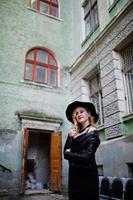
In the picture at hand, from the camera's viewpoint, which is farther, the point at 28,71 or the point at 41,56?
the point at 41,56

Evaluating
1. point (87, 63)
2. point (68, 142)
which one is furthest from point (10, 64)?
point (68, 142)

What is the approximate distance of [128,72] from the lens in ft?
20.6

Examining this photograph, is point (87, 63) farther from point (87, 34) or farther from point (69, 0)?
point (69, 0)

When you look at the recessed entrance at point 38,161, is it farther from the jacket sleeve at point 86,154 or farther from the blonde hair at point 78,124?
the jacket sleeve at point 86,154

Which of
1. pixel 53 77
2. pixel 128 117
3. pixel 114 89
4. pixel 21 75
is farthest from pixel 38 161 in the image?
pixel 128 117

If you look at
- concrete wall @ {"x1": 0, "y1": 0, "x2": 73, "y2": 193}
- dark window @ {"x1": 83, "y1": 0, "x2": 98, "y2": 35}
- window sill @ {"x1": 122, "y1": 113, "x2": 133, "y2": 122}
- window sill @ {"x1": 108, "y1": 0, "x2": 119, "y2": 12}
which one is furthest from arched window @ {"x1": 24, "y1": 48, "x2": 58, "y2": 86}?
window sill @ {"x1": 122, "y1": 113, "x2": 133, "y2": 122}

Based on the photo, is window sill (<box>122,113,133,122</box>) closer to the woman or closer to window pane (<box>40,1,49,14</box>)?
the woman

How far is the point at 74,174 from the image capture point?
5.61 ft

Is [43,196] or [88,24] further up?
[88,24]

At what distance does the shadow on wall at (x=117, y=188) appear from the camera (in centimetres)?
437

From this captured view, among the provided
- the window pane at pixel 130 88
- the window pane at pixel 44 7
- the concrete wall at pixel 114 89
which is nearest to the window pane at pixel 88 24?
the concrete wall at pixel 114 89

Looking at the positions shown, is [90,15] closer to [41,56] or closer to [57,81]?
[41,56]

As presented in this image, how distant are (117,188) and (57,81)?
5.85 meters

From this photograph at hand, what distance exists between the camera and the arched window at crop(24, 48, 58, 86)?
9012mm
